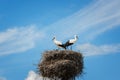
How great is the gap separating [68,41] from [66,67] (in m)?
2.31

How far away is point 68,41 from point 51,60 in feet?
6.96

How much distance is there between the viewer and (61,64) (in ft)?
83.8

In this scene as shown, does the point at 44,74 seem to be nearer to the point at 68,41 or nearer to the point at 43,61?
the point at 43,61

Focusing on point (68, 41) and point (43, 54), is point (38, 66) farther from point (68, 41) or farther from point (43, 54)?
point (68, 41)

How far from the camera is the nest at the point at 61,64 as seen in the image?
25641 mm

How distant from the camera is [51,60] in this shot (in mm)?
25922

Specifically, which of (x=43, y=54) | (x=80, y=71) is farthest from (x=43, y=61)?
(x=80, y=71)

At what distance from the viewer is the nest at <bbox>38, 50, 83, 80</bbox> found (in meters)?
25.6

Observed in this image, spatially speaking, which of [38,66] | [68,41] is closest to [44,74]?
[38,66]

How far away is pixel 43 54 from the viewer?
86.1 feet

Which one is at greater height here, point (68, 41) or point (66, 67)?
point (68, 41)

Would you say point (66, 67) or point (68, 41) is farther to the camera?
point (68, 41)

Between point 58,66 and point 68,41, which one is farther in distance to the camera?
point 68,41

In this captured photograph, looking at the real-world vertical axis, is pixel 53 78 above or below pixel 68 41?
below
